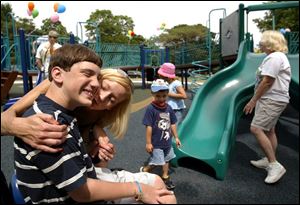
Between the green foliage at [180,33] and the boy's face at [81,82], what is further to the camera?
the green foliage at [180,33]

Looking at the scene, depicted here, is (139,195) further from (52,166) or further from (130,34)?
(130,34)

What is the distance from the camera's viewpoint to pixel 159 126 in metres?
0.56

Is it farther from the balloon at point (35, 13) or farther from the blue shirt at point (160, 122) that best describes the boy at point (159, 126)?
the balloon at point (35, 13)

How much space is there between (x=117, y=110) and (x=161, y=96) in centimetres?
11

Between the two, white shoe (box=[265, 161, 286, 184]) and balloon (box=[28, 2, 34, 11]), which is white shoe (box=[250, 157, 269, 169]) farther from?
balloon (box=[28, 2, 34, 11])

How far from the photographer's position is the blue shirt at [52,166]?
369 mm

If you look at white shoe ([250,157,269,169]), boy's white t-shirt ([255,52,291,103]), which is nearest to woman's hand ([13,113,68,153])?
boy's white t-shirt ([255,52,291,103])

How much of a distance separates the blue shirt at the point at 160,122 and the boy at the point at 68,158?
0.49ft

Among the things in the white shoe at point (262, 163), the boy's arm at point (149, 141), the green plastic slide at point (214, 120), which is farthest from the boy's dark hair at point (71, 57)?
the white shoe at point (262, 163)

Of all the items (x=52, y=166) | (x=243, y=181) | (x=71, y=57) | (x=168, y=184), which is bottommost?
(x=243, y=181)

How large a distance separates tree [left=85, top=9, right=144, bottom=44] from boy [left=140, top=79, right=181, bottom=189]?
0.29ft

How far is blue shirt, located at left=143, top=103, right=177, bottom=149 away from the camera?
543 millimetres

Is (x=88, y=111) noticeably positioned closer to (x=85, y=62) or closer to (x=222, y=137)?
(x=85, y=62)

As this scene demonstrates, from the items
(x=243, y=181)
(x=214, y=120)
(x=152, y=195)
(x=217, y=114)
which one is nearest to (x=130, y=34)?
(x=152, y=195)
